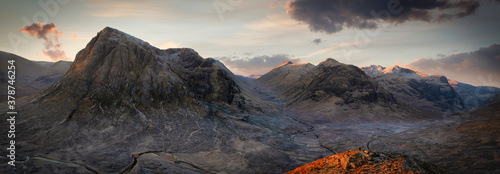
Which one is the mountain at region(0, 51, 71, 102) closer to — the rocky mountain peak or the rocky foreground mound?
the rocky mountain peak

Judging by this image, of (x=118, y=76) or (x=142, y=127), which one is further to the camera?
(x=118, y=76)

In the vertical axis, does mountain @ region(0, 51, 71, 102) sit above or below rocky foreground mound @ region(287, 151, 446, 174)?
above

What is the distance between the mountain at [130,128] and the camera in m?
38.3

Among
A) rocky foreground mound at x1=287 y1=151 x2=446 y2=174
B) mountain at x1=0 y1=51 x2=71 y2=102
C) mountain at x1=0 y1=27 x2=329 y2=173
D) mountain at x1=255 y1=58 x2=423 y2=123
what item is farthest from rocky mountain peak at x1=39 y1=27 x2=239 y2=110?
mountain at x1=0 y1=51 x2=71 y2=102

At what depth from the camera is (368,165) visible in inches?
660

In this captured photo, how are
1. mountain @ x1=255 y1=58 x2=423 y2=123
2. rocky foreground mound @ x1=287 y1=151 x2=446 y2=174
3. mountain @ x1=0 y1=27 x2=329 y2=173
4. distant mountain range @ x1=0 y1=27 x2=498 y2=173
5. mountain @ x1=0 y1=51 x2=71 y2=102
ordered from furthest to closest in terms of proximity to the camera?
1. mountain @ x1=0 y1=51 x2=71 y2=102
2. mountain @ x1=255 y1=58 x2=423 y2=123
3. distant mountain range @ x1=0 y1=27 x2=498 y2=173
4. mountain @ x1=0 y1=27 x2=329 y2=173
5. rocky foreground mound @ x1=287 y1=151 x2=446 y2=174

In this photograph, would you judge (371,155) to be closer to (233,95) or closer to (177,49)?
(233,95)

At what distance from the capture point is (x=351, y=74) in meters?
142

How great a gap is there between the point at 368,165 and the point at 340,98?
116892 mm

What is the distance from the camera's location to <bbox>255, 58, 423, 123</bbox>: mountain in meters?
110

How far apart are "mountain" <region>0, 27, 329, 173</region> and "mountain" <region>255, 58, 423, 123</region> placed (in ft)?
136

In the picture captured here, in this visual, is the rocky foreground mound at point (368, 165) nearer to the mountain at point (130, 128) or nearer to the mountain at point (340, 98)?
the mountain at point (130, 128)

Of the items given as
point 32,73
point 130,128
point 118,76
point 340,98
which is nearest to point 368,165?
point 130,128

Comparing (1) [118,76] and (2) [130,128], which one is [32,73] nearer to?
(1) [118,76]
